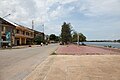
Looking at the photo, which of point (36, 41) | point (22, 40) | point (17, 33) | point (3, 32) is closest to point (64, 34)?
point (36, 41)

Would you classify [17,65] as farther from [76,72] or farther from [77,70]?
[76,72]

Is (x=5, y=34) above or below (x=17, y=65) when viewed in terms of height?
above

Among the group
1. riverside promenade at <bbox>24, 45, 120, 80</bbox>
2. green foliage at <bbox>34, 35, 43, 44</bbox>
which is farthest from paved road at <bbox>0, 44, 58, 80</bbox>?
green foliage at <bbox>34, 35, 43, 44</bbox>

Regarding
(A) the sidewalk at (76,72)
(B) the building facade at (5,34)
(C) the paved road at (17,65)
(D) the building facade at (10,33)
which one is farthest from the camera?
(D) the building facade at (10,33)

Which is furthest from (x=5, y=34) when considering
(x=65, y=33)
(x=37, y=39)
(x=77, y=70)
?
(x=65, y=33)

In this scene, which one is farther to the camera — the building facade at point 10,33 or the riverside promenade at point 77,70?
the building facade at point 10,33

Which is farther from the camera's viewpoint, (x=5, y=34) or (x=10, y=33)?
(x=10, y=33)

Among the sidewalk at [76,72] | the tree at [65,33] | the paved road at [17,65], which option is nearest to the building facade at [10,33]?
the tree at [65,33]

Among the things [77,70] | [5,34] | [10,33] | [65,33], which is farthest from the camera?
[65,33]

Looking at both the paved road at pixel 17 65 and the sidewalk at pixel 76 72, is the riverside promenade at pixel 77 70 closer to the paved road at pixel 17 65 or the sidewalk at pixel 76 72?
the sidewalk at pixel 76 72

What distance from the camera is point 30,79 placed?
36.8 ft

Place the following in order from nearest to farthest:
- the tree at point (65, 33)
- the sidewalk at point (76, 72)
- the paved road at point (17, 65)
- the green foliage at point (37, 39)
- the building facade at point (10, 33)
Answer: the sidewalk at point (76, 72) → the paved road at point (17, 65) → the building facade at point (10, 33) → the green foliage at point (37, 39) → the tree at point (65, 33)

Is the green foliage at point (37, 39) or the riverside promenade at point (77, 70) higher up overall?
the green foliage at point (37, 39)

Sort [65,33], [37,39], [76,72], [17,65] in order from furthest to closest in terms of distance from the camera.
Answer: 1. [65,33]
2. [37,39]
3. [17,65]
4. [76,72]
